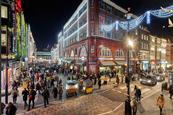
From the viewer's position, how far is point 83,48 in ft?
177

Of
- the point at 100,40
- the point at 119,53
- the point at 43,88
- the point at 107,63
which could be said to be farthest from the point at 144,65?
the point at 43,88

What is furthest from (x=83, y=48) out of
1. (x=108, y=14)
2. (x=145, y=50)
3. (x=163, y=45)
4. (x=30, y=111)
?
(x=163, y=45)

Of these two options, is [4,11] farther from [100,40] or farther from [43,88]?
[100,40]

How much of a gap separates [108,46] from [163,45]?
44.0 meters

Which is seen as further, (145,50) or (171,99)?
(145,50)

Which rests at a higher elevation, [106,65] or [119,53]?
[119,53]

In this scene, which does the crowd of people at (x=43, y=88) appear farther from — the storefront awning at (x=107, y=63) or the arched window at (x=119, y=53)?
the arched window at (x=119, y=53)

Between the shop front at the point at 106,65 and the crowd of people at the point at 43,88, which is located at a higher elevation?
the shop front at the point at 106,65

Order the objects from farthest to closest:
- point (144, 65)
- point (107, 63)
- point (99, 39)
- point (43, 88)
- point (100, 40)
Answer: point (144, 65)
point (107, 63)
point (100, 40)
point (99, 39)
point (43, 88)

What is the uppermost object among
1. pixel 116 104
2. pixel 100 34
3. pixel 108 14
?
pixel 108 14

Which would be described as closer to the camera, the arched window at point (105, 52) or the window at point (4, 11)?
the window at point (4, 11)

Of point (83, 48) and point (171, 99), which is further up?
point (83, 48)

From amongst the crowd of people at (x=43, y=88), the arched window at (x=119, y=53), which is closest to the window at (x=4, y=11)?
the crowd of people at (x=43, y=88)

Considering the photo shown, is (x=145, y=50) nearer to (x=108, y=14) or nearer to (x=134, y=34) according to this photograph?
(x=134, y=34)
